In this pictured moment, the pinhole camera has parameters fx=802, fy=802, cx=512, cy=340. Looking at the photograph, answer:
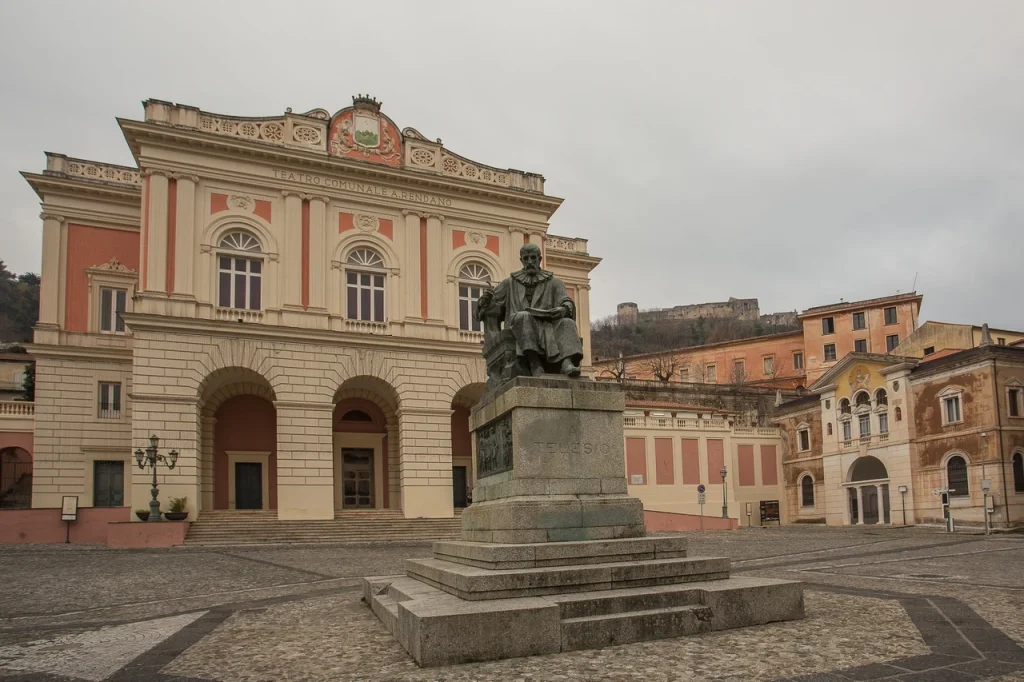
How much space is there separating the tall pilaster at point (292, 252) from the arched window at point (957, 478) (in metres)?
26.1

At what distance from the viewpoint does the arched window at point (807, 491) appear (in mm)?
39438

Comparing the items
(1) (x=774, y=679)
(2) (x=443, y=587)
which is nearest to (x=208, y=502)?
(2) (x=443, y=587)

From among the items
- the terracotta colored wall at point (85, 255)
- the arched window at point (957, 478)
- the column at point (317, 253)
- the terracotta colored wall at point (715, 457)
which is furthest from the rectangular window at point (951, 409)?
the terracotta colored wall at point (85, 255)

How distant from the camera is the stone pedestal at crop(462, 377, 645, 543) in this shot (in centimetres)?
781

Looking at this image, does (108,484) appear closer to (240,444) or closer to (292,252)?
(240,444)

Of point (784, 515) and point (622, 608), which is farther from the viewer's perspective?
point (784, 515)

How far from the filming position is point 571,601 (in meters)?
6.66

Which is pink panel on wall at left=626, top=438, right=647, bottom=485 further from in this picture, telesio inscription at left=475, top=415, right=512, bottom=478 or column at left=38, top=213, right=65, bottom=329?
telesio inscription at left=475, top=415, right=512, bottom=478

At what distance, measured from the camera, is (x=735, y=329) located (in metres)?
99.0

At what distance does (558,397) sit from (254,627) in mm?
4103

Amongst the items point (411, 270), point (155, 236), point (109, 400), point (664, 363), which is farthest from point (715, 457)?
point (664, 363)

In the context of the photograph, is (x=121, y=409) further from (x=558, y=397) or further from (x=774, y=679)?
(x=774, y=679)

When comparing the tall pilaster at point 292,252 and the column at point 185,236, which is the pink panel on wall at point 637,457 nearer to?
the tall pilaster at point 292,252

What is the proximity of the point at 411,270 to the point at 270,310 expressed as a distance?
18.8 ft
